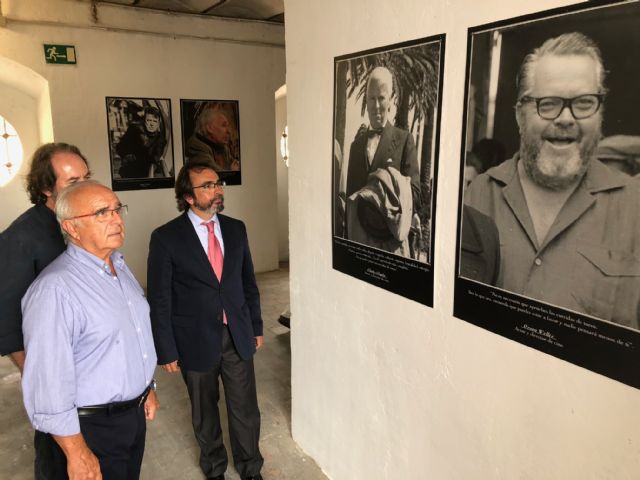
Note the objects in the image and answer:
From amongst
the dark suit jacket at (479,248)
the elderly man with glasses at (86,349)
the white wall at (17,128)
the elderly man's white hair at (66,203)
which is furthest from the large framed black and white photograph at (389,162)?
the white wall at (17,128)

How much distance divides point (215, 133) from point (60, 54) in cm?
198

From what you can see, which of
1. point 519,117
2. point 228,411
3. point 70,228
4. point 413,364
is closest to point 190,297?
point 228,411

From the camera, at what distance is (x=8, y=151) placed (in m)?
6.83

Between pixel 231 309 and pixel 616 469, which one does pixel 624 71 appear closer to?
pixel 616 469

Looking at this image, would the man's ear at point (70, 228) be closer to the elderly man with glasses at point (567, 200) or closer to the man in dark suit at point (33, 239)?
the man in dark suit at point (33, 239)

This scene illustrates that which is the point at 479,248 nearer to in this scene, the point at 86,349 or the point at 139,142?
the point at 86,349

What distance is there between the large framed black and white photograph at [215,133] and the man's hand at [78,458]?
506 cm

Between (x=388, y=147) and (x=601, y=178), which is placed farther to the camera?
(x=388, y=147)

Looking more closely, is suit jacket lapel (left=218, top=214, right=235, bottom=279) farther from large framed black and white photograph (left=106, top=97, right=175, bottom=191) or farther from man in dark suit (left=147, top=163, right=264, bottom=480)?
large framed black and white photograph (left=106, top=97, right=175, bottom=191)

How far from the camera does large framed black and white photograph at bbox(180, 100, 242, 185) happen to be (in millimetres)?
6465

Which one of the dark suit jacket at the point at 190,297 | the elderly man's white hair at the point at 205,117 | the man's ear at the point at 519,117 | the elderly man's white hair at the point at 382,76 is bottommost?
the dark suit jacket at the point at 190,297

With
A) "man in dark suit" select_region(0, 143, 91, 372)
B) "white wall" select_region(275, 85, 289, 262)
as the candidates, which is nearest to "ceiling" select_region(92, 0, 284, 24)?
"white wall" select_region(275, 85, 289, 262)

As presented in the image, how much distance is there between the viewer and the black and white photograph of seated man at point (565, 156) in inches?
50.8

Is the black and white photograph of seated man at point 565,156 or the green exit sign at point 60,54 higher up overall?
the green exit sign at point 60,54
